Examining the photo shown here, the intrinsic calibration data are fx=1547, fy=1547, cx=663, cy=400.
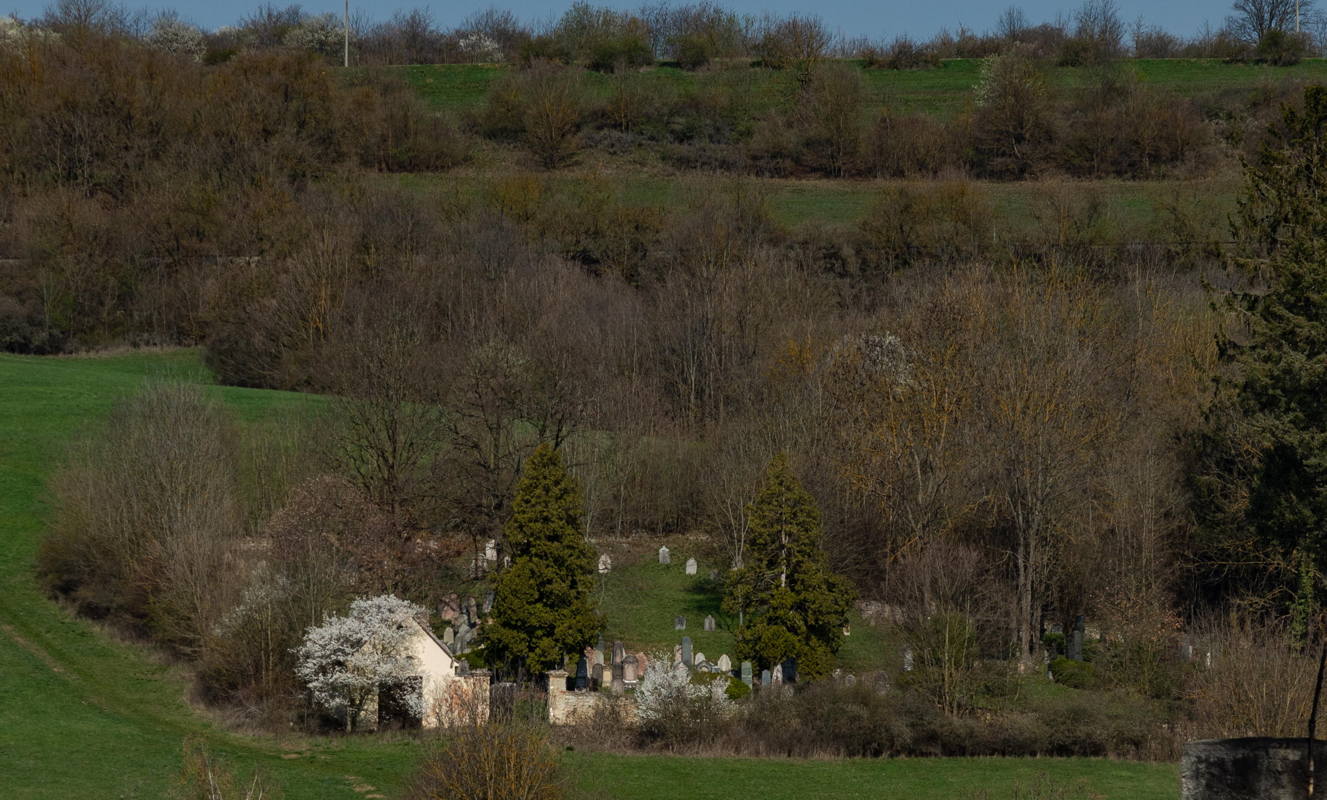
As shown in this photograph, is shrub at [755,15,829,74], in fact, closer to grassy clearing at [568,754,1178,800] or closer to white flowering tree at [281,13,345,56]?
white flowering tree at [281,13,345,56]

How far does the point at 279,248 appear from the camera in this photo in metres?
70.2

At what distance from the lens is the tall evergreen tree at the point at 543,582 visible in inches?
1319

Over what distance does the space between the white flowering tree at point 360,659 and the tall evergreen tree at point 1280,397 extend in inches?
737

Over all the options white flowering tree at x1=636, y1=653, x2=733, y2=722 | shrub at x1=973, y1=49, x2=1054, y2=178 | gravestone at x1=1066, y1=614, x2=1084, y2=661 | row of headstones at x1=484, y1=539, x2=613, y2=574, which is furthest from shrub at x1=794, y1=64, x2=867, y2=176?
white flowering tree at x1=636, y1=653, x2=733, y2=722

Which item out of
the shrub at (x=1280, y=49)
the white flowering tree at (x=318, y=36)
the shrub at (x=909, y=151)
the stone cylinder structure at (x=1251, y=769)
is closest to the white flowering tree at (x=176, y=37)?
the white flowering tree at (x=318, y=36)

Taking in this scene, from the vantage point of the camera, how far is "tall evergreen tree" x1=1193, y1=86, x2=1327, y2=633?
116ft

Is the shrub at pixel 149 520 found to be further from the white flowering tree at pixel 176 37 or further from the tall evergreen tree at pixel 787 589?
the white flowering tree at pixel 176 37

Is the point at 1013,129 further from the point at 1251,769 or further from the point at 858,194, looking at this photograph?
the point at 1251,769

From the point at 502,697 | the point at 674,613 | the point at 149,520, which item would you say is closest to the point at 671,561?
the point at 674,613

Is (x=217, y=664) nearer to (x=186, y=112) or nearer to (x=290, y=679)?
(x=290, y=679)

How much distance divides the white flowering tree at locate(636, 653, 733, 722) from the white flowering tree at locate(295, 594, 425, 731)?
15.3 ft

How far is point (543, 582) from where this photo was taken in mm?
34156

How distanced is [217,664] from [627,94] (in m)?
71.9

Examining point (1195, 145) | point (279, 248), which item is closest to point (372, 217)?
point (279, 248)
